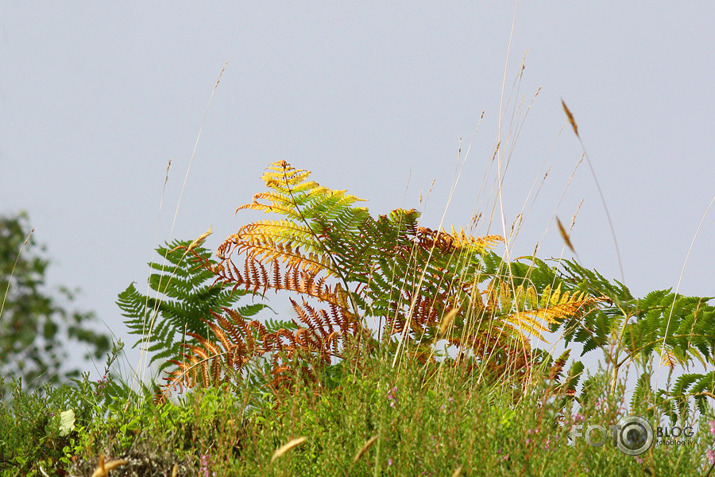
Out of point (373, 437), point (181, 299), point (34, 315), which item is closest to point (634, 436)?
point (373, 437)

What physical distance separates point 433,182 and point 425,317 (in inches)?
25.6

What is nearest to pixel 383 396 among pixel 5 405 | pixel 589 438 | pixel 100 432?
pixel 589 438

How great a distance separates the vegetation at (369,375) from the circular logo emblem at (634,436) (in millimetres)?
16

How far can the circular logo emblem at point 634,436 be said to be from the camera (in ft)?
4.88

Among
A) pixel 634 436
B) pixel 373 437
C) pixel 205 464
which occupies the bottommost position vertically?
pixel 205 464

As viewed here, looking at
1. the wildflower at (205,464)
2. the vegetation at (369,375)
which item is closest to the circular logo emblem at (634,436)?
the vegetation at (369,375)

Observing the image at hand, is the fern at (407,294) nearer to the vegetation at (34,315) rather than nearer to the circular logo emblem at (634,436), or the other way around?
the circular logo emblem at (634,436)

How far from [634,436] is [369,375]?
2.44 feet

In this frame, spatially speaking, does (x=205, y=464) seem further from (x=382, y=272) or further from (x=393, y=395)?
(x=382, y=272)

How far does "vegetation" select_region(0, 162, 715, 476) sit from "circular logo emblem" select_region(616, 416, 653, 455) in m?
0.02

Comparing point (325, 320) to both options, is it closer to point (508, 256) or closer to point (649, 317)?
point (508, 256)

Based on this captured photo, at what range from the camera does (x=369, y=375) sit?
1906 mm

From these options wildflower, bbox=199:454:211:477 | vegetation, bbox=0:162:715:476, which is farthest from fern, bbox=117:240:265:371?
wildflower, bbox=199:454:211:477

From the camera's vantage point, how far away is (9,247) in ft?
25.5
